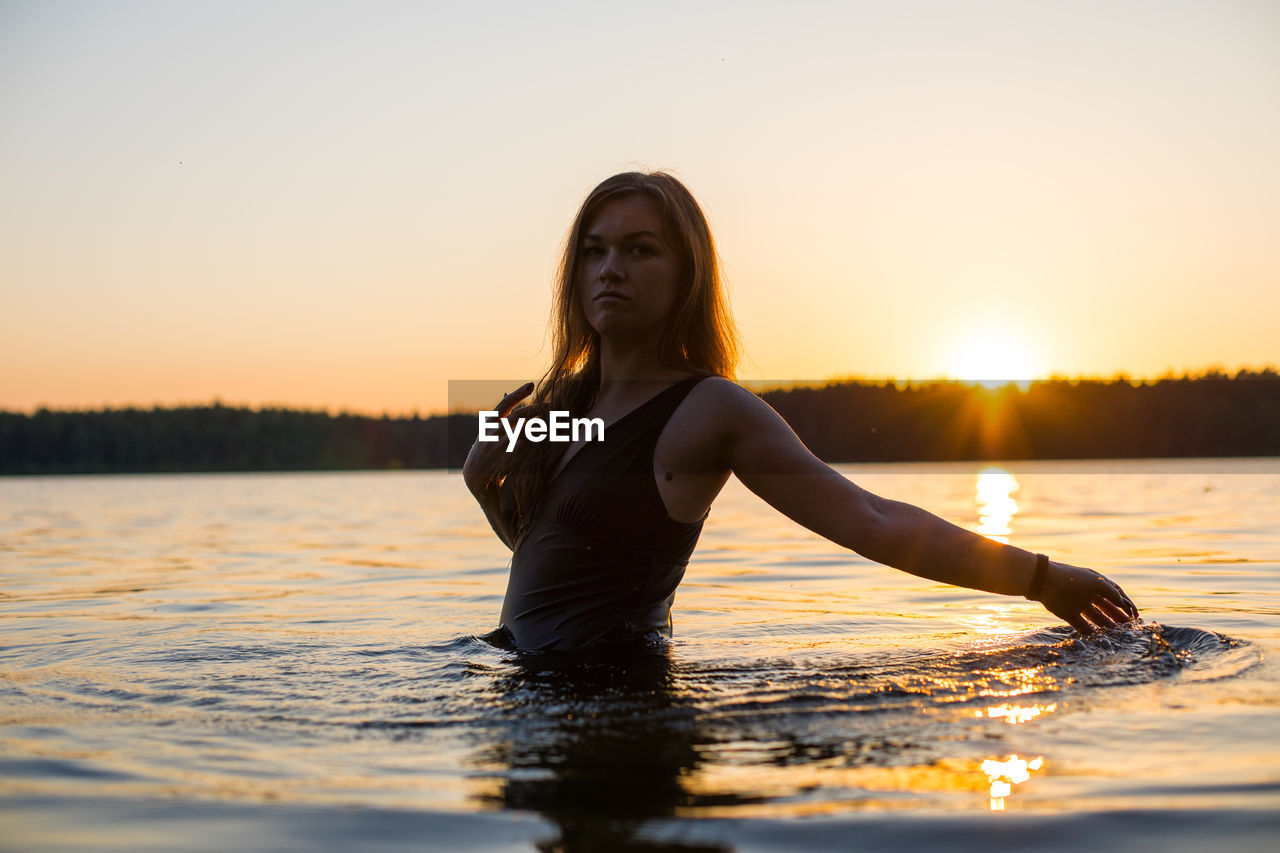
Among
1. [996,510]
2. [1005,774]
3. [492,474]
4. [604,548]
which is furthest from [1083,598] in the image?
[996,510]

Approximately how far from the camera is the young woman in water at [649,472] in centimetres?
337

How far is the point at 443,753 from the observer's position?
2797 mm

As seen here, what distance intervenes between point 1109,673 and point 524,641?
6.72ft

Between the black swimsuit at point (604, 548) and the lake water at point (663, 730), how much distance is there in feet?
0.56

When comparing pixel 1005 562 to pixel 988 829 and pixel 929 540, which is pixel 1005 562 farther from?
pixel 988 829

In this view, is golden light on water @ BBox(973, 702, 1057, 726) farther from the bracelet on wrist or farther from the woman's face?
the woman's face

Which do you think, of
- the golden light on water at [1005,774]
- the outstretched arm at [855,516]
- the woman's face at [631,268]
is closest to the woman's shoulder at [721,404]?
the outstretched arm at [855,516]

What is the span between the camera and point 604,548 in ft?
11.8

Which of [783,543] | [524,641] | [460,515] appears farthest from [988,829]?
[460,515]

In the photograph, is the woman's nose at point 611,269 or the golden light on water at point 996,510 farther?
the golden light on water at point 996,510

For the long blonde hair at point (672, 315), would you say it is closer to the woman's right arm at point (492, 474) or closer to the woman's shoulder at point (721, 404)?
the woman's right arm at point (492, 474)

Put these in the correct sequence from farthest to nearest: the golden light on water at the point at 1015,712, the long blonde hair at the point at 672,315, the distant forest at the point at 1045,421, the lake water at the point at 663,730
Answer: the distant forest at the point at 1045,421
the long blonde hair at the point at 672,315
the golden light on water at the point at 1015,712
the lake water at the point at 663,730

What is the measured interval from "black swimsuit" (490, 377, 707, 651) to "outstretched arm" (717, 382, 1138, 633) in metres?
0.29

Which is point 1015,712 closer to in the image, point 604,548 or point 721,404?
point 721,404
